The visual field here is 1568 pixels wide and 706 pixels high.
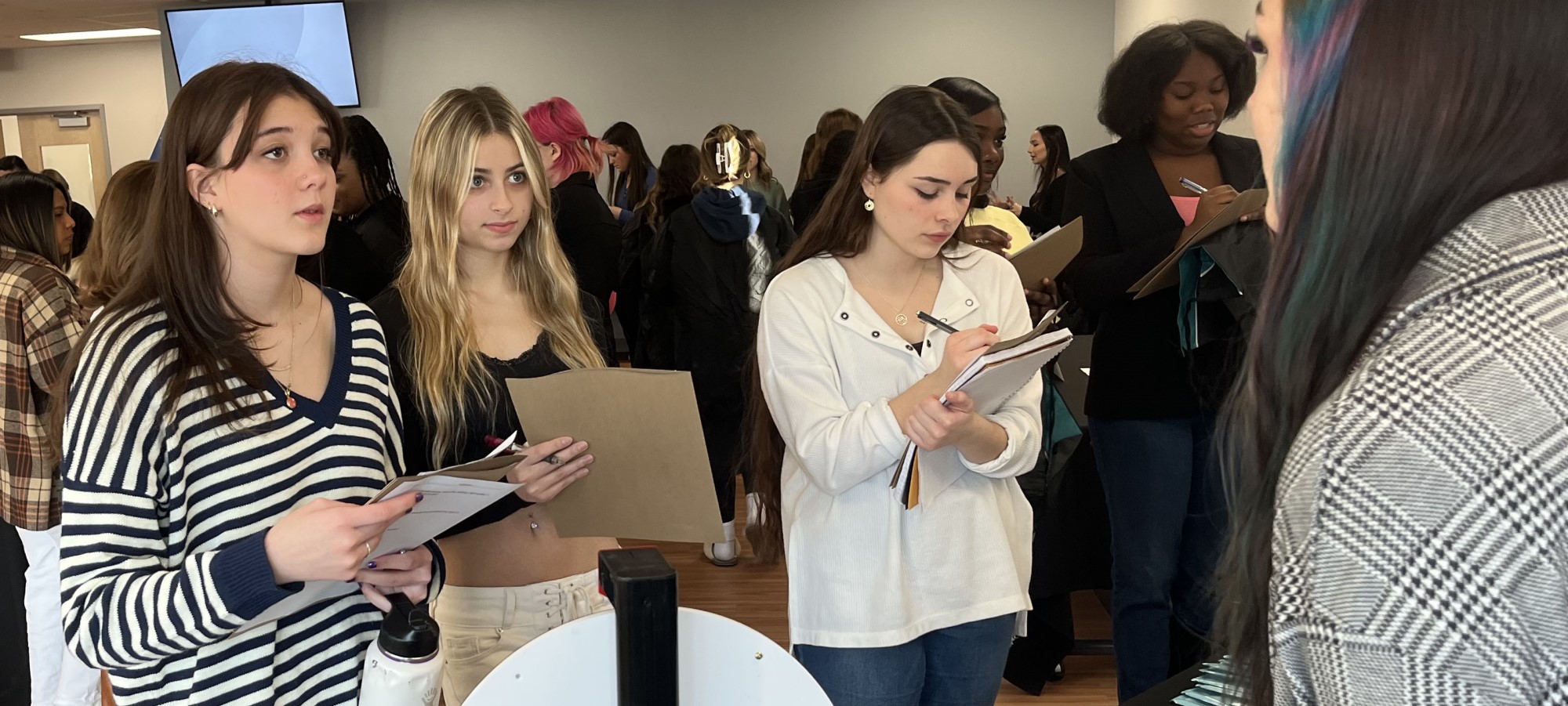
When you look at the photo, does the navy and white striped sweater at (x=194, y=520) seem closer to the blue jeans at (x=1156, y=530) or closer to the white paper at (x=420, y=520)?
the white paper at (x=420, y=520)

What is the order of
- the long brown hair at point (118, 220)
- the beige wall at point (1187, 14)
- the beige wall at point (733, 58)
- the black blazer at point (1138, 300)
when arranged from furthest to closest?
the beige wall at point (733, 58) < the beige wall at point (1187, 14) < the long brown hair at point (118, 220) < the black blazer at point (1138, 300)

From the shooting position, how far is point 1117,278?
89.1 inches

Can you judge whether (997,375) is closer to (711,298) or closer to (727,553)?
(711,298)

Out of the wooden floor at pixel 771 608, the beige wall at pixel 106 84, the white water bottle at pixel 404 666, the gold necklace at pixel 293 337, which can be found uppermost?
the beige wall at pixel 106 84

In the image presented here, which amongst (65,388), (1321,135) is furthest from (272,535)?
(1321,135)

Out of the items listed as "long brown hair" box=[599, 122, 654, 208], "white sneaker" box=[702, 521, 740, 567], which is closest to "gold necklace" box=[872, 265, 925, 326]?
"white sneaker" box=[702, 521, 740, 567]

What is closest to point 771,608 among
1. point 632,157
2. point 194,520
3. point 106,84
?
point 194,520

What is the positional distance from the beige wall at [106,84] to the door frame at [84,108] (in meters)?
0.02

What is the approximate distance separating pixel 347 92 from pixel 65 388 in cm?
801

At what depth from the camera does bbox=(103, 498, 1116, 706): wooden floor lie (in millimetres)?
3045

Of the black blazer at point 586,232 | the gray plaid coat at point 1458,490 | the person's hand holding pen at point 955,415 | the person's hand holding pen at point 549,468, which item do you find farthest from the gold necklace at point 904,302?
the black blazer at point 586,232

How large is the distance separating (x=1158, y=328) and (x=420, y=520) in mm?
1565

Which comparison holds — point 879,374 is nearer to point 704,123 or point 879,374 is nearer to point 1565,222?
point 1565,222

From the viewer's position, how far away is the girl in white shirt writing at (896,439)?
5.60ft
